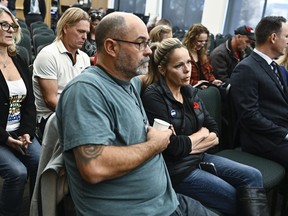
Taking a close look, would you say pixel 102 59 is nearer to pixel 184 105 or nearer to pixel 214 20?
pixel 184 105

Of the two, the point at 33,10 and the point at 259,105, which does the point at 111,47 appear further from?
the point at 33,10

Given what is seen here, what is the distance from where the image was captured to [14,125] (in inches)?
78.3

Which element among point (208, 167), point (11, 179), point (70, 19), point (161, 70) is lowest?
point (11, 179)

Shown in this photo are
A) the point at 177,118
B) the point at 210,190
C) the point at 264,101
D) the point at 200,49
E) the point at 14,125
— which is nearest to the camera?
the point at 210,190

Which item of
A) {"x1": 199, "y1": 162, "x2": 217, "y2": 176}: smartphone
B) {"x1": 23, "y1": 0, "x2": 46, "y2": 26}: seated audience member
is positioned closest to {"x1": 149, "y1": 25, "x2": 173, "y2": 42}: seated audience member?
{"x1": 199, "y1": 162, "x2": 217, "y2": 176}: smartphone

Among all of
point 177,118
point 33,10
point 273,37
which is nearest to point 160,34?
point 273,37

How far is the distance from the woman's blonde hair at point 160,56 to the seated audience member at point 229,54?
72.1 inches

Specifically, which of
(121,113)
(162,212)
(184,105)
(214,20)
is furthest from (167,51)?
(214,20)

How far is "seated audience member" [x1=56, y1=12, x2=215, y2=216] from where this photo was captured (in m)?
1.11

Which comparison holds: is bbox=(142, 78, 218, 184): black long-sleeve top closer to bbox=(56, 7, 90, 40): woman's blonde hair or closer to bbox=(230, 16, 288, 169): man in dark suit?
bbox=(230, 16, 288, 169): man in dark suit

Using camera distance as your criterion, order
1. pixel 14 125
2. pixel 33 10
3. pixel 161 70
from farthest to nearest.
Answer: pixel 33 10
pixel 14 125
pixel 161 70

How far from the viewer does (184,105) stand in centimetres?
181

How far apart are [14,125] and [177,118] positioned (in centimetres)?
96

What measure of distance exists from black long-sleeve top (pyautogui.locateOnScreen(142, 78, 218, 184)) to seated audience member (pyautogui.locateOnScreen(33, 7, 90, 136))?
72 centimetres
